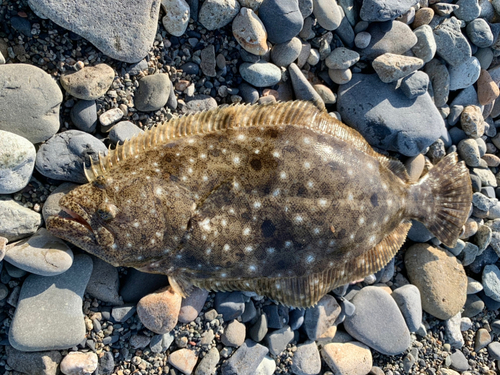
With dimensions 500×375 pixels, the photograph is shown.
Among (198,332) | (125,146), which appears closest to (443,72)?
(125,146)

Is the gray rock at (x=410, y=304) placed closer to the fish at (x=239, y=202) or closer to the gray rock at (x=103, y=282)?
the fish at (x=239, y=202)

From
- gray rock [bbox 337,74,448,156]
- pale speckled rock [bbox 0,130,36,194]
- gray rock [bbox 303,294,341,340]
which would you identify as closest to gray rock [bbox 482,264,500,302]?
gray rock [bbox 337,74,448,156]

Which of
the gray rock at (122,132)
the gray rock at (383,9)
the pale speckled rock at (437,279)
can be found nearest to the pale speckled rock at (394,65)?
the gray rock at (383,9)

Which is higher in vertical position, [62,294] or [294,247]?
[294,247]

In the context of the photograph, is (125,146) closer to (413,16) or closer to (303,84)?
(303,84)

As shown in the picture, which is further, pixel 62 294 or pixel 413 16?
pixel 413 16

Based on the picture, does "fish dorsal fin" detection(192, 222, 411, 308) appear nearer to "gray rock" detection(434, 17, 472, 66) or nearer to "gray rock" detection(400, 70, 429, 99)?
"gray rock" detection(400, 70, 429, 99)

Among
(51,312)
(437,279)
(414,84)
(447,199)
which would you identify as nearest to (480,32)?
(414,84)
